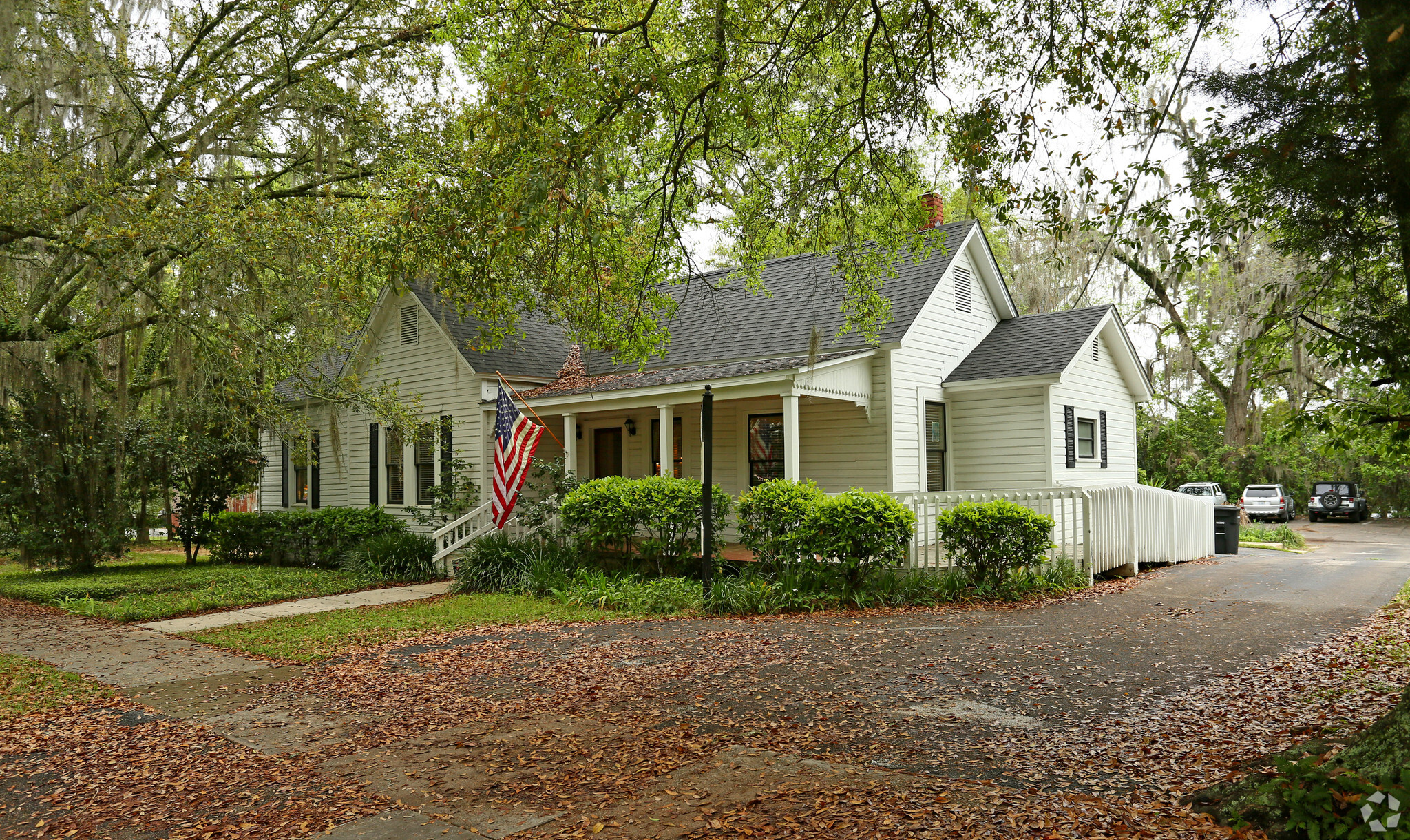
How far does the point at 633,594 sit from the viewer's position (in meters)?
11.4

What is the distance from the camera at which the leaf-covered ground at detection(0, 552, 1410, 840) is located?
434 centimetres

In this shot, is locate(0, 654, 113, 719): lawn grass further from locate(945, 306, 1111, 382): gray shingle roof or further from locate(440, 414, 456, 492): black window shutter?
locate(945, 306, 1111, 382): gray shingle roof

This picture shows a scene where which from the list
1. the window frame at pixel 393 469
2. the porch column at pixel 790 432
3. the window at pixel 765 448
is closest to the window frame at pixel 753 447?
the window at pixel 765 448

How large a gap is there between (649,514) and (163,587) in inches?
323

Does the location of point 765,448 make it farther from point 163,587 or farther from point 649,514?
point 163,587

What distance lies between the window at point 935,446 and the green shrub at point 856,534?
4.28m

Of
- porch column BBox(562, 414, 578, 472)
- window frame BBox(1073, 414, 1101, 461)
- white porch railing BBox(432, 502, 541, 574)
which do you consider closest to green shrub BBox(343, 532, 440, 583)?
white porch railing BBox(432, 502, 541, 574)

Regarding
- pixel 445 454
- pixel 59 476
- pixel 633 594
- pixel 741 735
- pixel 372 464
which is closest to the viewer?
pixel 741 735

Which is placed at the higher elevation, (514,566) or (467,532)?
(467,532)

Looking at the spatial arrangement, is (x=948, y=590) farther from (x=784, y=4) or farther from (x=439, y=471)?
(x=439, y=471)

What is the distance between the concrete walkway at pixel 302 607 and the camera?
436 inches

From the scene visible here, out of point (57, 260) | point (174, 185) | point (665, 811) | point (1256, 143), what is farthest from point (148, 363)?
point (1256, 143)

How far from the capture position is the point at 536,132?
7.52 metres

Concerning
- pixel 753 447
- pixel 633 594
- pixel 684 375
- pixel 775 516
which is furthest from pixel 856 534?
pixel 753 447
